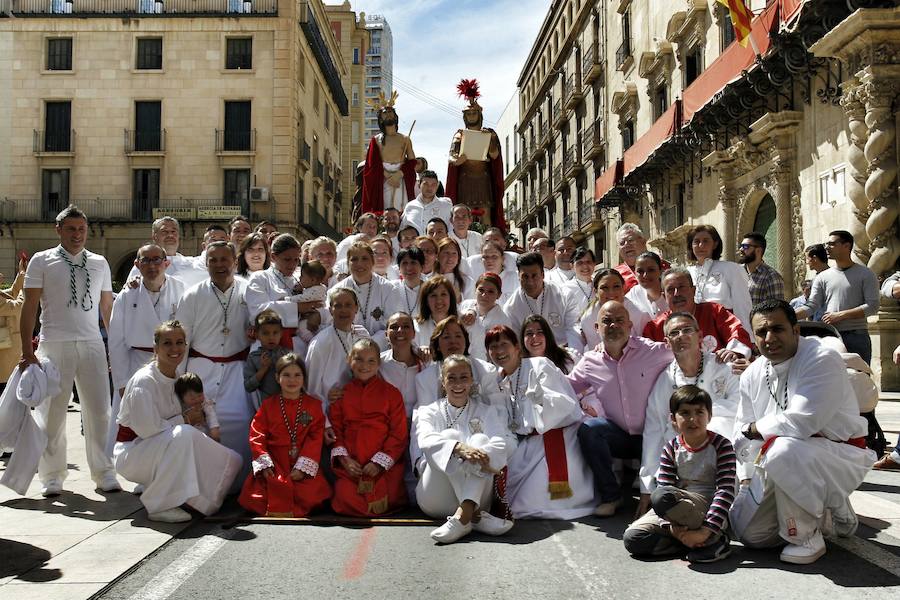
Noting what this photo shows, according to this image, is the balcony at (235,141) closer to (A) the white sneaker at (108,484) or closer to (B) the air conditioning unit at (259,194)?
(B) the air conditioning unit at (259,194)

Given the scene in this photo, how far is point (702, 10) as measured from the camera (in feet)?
64.2

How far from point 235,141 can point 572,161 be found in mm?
14016

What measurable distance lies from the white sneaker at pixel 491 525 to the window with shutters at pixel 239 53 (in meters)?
30.8

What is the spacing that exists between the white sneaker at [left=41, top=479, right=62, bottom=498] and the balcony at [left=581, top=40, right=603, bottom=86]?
27.2 m

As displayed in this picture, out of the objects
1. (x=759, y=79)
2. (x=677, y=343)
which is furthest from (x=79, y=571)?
(x=759, y=79)

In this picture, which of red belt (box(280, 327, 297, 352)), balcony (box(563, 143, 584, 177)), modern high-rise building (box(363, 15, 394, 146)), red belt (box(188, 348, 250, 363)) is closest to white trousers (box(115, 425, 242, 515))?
red belt (box(188, 348, 250, 363))

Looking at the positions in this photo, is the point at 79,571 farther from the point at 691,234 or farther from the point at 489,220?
the point at 489,220

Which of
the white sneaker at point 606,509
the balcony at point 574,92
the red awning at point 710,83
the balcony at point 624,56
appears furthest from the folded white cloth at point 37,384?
the balcony at point 574,92

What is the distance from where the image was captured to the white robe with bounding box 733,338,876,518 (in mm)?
Result: 4367

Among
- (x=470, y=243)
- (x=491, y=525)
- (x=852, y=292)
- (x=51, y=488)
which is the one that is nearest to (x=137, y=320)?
(x=51, y=488)

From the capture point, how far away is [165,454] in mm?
5445

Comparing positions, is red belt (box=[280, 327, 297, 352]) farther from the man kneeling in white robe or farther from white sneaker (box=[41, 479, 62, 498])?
the man kneeling in white robe

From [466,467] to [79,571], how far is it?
2224mm

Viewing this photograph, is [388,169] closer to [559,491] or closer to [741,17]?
[741,17]
